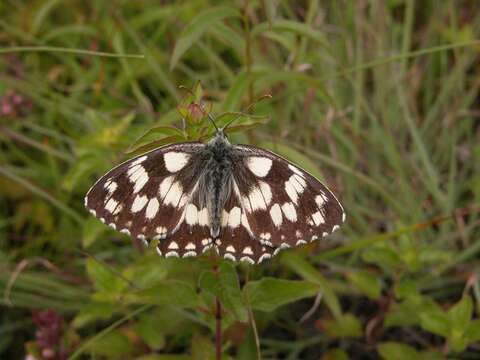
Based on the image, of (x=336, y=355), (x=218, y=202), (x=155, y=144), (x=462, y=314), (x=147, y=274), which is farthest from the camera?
(x=336, y=355)

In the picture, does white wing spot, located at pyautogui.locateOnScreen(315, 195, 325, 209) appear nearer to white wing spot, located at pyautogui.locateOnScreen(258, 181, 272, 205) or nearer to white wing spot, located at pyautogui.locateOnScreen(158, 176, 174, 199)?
white wing spot, located at pyautogui.locateOnScreen(258, 181, 272, 205)

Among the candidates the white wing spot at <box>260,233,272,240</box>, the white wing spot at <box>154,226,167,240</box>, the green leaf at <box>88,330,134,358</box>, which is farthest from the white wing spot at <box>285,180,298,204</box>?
the green leaf at <box>88,330,134,358</box>

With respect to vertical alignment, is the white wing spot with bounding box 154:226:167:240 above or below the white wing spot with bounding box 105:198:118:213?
below

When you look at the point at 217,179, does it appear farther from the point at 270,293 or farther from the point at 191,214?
the point at 270,293

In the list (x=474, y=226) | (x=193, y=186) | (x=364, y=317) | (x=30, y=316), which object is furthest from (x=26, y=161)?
(x=474, y=226)

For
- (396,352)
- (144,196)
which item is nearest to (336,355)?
(396,352)

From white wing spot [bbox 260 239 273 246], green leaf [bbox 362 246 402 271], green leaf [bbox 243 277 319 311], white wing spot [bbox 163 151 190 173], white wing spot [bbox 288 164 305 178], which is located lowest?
green leaf [bbox 243 277 319 311]

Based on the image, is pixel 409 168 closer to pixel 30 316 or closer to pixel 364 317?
pixel 364 317
